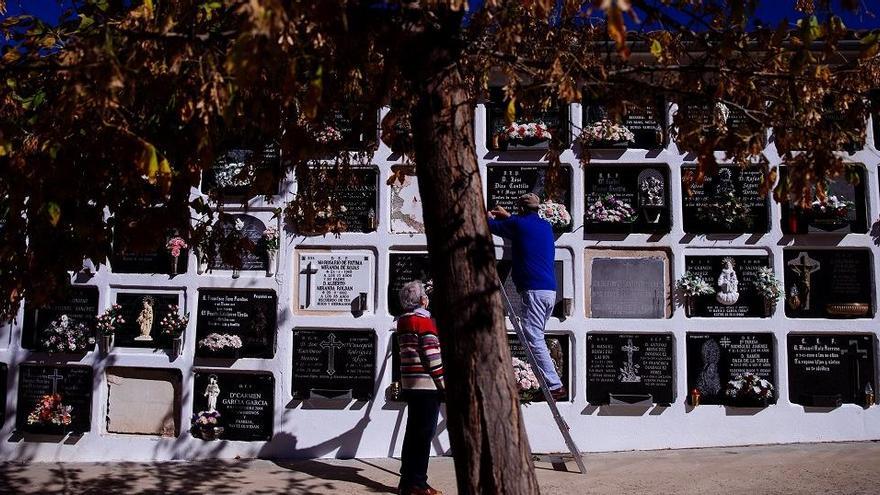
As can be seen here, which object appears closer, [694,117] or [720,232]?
[694,117]

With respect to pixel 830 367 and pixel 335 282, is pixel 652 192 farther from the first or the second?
pixel 335 282

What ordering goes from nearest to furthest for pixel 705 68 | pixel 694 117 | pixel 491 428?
pixel 491 428, pixel 705 68, pixel 694 117

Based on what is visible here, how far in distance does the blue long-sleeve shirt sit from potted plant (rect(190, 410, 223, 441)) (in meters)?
2.79

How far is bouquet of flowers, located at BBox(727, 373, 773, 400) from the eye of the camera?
19.1 ft

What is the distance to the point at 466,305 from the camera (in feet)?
10.1

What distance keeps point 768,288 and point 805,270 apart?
1.33 ft

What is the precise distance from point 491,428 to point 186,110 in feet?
6.31

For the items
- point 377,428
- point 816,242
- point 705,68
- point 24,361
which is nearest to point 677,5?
point 705,68

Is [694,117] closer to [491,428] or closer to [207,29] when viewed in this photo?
[491,428]

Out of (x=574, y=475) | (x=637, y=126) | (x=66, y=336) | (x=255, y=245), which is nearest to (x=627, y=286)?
(x=637, y=126)

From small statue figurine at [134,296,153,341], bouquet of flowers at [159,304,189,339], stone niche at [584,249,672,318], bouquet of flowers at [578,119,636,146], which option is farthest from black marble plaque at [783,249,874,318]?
small statue figurine at [134,296,153,341]

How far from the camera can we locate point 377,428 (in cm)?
610

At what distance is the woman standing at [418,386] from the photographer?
190 inches

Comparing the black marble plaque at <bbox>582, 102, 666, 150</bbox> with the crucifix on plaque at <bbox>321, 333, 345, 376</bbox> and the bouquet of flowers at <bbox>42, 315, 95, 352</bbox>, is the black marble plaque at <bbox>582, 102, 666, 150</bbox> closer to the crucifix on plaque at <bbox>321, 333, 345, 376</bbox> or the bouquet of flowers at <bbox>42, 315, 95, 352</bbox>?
the crucifix on plaque at <bbox>321, 333, 345, 376</bbox>
